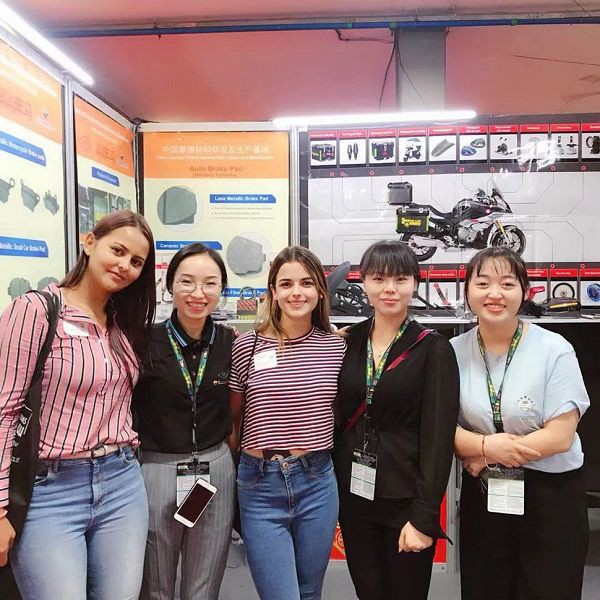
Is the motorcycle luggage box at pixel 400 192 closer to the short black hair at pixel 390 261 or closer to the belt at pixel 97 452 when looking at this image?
the short black hair at pixel 390 261

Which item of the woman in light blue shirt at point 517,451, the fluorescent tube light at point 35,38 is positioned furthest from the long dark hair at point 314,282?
the fluorescent tube light at point 35,38

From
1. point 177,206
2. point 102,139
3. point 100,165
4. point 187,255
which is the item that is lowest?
point 187,255

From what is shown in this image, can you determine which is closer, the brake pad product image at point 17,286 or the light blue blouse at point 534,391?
the light blue blouse at point 534,391

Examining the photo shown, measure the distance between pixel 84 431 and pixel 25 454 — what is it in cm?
15

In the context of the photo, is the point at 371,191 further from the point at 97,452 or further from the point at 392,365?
the point at 97,452

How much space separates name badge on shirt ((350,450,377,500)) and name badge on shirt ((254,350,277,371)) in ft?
1.33

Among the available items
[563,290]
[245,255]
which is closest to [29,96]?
[245,255]

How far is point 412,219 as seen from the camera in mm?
2922

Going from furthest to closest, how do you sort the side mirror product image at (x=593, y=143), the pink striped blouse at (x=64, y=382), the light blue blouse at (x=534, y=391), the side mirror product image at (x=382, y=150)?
the side mirror product image at (x=382, y=150) → the side mirror product image at (x=593, y=143) → the light blue blouse at (x=534, y=391) → the pink striped blouse at (x=64, y=382)

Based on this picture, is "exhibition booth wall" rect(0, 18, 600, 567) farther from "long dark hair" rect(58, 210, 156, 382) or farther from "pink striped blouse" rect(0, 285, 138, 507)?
"pink striped blouse" rect(0, 285, 138, 507)

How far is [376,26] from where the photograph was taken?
12.3 feet

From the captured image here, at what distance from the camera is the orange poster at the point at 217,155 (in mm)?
2998

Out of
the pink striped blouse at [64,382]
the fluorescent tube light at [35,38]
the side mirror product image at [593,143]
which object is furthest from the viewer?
the side mirror product image at [593,143]

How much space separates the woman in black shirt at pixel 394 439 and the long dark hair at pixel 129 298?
0.70 metres
